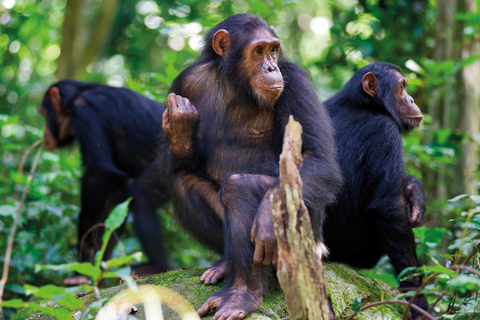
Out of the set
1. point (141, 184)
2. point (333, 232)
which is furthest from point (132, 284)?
point (141, 184)

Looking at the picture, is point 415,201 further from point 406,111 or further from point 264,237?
point 264,237

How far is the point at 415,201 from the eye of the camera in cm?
470

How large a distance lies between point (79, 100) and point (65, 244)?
1.80 m

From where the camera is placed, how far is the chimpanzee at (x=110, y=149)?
6371mm

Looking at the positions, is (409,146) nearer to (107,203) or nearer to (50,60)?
(107,203)

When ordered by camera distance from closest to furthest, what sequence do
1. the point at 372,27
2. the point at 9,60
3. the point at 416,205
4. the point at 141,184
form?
1. the point at 416,205
2. the point at 141,184
3. the point at 372,27
4. the point at 9,60

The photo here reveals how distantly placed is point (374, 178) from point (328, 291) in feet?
3.99

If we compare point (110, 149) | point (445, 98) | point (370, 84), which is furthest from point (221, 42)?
point (445, 98)

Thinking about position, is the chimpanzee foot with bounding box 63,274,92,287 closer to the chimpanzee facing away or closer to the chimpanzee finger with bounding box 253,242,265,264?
the chimpanzee facing away

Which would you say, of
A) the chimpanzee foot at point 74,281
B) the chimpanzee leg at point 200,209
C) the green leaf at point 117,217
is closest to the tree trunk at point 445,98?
the chimpanzee leg at point 200,209

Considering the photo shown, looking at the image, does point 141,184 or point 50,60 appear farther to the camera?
point 50,60

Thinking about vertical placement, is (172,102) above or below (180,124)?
above

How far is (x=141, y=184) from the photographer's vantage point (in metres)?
6.62

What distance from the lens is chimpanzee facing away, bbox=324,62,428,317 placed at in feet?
14.8
